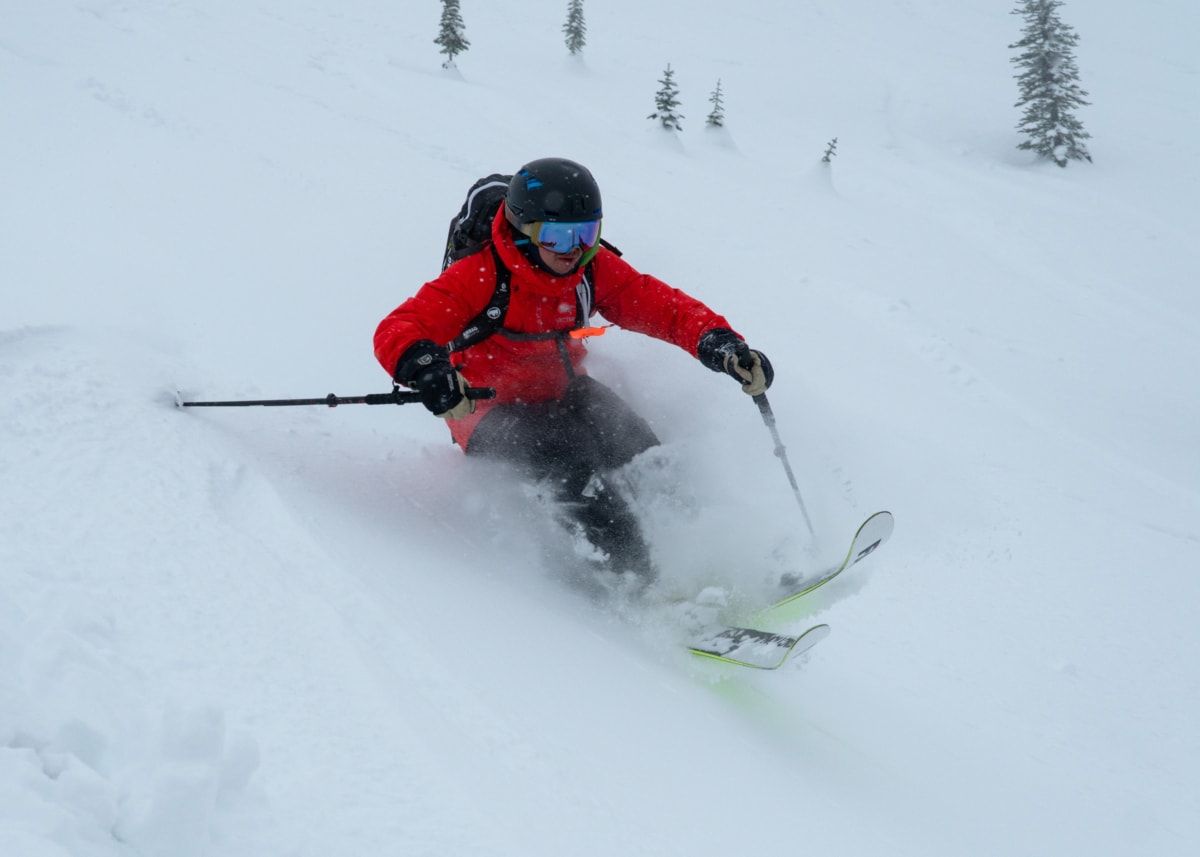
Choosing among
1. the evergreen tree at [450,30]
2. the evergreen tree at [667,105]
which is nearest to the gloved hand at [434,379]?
the evergreen tree at [667,105]

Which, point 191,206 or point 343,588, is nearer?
point 343,588

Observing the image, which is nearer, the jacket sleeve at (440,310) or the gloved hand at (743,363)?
the jacket sleeve at (440,310)

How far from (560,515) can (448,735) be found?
6.34 feet

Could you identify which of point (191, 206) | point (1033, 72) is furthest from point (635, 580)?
point (1033, 72)

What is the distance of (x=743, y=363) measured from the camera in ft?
14.2

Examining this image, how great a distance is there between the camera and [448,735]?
Result: 2.35 m

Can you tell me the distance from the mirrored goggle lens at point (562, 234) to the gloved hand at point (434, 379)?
33.6 inches

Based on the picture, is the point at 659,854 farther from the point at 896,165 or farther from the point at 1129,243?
the point at 896,165

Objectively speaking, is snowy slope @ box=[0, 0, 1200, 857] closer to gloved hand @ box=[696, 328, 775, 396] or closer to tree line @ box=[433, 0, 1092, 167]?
gloved hand @ box=[696, 328, 775, 396]

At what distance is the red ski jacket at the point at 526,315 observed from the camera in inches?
164

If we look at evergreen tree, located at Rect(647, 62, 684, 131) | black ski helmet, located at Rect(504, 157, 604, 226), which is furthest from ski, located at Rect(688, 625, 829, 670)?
evergreen tree, located at Rect(647, 62, 684, 131)

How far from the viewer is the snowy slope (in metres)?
2.13

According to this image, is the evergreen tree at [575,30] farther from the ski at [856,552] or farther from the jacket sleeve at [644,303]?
the ski at [856,552]

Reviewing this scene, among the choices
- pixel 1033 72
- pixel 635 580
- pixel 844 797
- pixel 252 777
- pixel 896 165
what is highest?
pixel 1033 72
